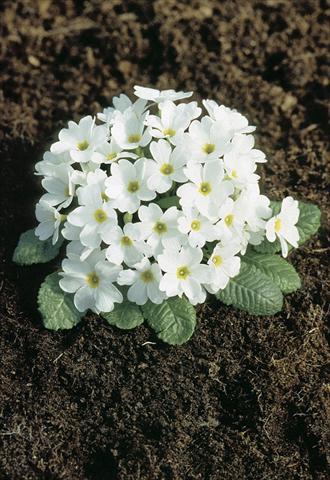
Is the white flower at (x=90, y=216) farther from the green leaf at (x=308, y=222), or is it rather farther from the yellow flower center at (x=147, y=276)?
the green leaf at (x=308, y=222)

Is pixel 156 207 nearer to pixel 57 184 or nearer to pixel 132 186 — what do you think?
pixel 132 186

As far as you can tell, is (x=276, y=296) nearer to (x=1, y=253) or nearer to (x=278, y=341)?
(x=278, y=341)

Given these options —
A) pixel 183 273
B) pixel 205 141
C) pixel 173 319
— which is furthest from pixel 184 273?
pixel 205 141

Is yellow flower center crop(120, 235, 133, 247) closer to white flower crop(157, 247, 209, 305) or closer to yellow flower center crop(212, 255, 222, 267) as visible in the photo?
white flower crop(157, 247, 209, 305)

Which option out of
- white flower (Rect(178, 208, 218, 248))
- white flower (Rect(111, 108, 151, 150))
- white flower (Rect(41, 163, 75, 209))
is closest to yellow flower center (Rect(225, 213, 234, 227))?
white flower (Rect(178, 208, 218, 248))

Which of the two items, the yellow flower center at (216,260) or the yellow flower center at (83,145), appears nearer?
the yellow flower center at (216,260)

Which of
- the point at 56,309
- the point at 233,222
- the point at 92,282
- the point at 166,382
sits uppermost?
Answer: the point at 233,222

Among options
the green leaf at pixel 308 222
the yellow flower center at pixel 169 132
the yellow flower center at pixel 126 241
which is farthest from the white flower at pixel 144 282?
the green leaf at pixel 308 222
